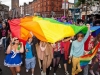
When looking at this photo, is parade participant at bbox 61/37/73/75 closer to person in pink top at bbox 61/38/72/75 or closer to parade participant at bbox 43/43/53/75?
person in pink top at bbox 61/38/72/75

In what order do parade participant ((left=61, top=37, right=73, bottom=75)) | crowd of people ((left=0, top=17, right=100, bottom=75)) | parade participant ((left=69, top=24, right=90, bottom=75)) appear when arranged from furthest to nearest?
parade participant ((left=61, top=37, right=73, bottom=75)) → parade participant ((left=69, top=24, right=90, bottom=75)) → crowd of people ((left=0, top=17, right=100, bottom=75))

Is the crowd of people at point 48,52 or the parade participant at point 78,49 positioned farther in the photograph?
the parade participant at point 78,49

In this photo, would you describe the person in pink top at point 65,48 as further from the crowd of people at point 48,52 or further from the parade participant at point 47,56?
the parade participant at point 47,56

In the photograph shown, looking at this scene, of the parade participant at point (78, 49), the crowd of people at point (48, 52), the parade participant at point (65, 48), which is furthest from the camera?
the parade participant at point (65, 48)

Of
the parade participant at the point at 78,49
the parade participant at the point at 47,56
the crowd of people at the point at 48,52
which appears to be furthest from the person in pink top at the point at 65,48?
the parade participant at the point at 47,56

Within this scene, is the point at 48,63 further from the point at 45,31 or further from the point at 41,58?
the point at 45,31

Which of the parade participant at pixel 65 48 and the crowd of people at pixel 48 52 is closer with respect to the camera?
the crowd of people at pixel 48 52

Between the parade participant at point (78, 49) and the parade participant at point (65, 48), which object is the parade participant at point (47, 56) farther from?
the parade participant at point (65, 48)

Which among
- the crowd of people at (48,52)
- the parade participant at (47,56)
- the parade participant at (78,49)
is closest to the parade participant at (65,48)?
the crowd of people at (48,52)

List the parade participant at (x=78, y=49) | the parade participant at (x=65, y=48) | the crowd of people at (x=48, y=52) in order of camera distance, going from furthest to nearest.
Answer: the parade participant at (x=65, y=48)
the parade participant at (x=78, y=49)
the crowd of people at (x=48, y=52)

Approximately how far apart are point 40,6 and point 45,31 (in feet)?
337

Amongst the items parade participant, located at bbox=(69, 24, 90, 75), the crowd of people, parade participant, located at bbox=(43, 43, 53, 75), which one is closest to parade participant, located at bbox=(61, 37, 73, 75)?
the crowd of people

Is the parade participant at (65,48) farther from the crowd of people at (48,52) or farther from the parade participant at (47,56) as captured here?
the parade participant at (47,56)

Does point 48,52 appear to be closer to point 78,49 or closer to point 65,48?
point 78,49
